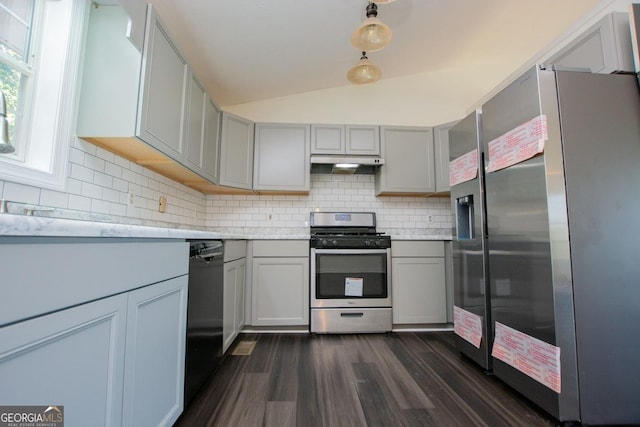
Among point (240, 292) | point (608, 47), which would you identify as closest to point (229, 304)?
point (240, 292)

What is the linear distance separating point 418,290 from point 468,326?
78cm

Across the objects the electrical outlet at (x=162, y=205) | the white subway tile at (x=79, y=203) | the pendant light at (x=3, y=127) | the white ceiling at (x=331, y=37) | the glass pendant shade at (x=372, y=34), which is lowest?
the white subway tile at (x=79, y=203)

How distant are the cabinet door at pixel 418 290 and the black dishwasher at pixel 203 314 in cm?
164

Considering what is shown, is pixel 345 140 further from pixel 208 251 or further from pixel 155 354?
pixel 155 354

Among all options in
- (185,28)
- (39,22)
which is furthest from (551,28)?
(39,22)

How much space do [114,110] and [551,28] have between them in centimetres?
384

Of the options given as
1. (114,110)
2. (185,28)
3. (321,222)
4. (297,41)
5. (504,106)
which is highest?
(297,41)

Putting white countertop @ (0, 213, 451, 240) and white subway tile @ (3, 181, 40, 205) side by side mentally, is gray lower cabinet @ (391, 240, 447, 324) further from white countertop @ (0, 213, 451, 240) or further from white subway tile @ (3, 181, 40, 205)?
white subway tile @ (3, 181, 40, 205)

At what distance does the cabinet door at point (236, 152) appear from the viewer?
2.70 metres

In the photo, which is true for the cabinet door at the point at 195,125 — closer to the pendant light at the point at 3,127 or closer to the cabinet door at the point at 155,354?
the pendant light at the point at 3,127

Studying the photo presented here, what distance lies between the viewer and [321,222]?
10.0 feet

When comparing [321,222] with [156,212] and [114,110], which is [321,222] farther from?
[114,110]

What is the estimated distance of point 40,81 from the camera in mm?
1249

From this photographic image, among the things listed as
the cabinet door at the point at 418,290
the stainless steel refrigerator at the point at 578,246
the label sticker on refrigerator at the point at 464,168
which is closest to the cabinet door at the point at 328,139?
the label sticker on refrigerator at the point at 464,168
